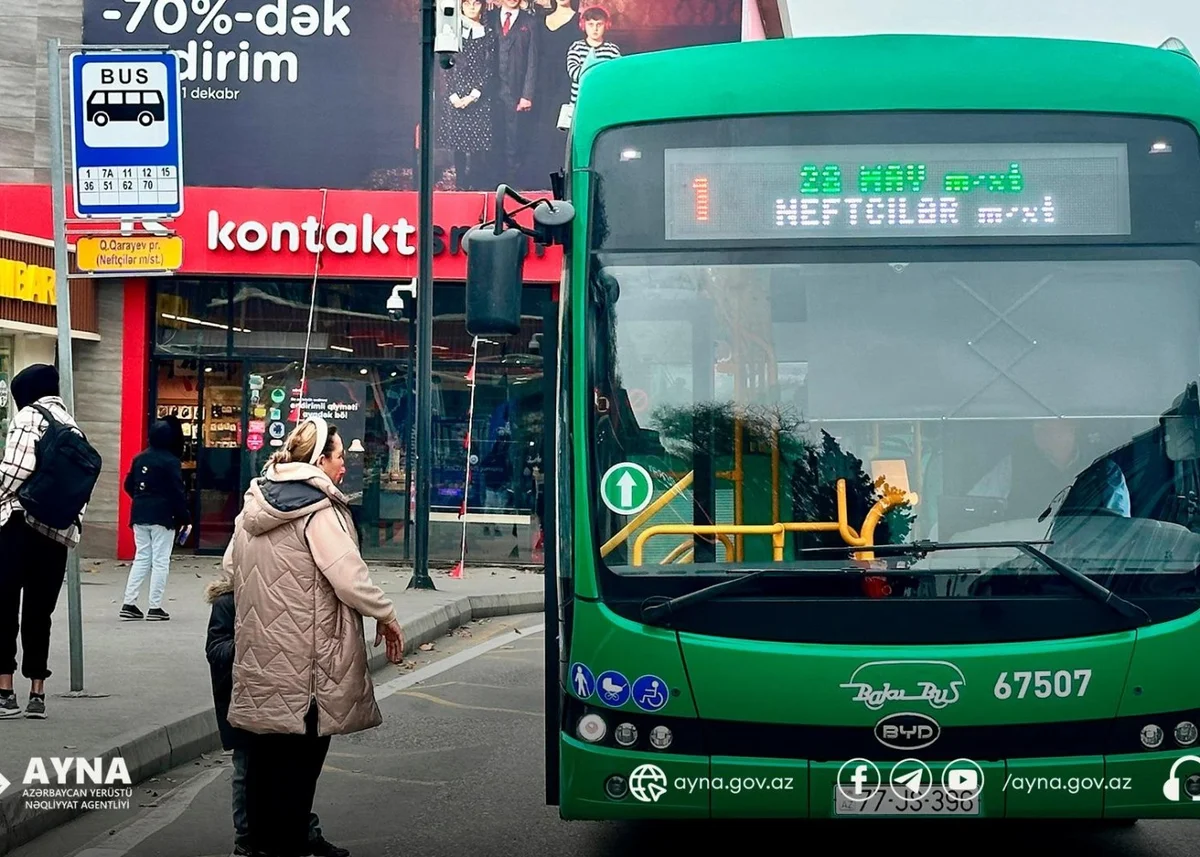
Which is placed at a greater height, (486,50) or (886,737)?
(486,50)

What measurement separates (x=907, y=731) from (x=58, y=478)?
503cm

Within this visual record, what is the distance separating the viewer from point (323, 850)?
21.2ft

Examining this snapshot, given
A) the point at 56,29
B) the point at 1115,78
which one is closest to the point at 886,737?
the point at 1115,78

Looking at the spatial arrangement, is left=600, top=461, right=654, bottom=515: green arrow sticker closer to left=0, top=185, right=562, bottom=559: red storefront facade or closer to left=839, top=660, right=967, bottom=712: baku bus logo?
left=839, top=660, right=967, bottom=712: baku bus logo

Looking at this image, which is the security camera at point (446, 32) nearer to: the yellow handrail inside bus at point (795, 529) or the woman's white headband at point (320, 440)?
the woman's white headband at point (320, 440)

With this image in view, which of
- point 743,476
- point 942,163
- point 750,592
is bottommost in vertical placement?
point 750,592

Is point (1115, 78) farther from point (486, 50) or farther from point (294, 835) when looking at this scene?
point (486, 50)

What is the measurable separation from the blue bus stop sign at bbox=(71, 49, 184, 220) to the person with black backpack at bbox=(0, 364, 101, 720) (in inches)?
50.5

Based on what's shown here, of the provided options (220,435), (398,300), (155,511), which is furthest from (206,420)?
(155,511)

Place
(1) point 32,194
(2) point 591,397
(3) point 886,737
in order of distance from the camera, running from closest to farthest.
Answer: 1. (3) point 886,737
2. (2) point 591,397
3. (1) point 32,194

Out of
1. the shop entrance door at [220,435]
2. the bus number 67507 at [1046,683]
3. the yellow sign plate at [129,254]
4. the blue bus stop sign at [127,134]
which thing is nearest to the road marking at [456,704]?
the yellow sign plate at [129,254]

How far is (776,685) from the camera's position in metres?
5.51

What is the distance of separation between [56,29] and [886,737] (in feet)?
62.1

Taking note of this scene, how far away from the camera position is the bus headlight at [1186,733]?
18.0 ft
